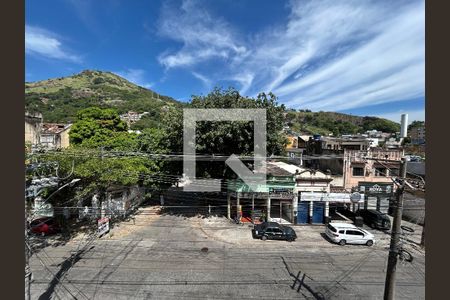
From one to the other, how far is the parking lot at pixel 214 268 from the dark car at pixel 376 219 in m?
1.79

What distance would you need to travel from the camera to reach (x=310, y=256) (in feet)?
47.5

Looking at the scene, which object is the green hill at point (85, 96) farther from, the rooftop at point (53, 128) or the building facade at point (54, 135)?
the building facade at point (54, 135)

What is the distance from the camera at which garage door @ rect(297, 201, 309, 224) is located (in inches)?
793

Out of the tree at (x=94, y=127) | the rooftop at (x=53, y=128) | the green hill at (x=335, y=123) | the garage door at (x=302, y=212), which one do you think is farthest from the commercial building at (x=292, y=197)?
the green hill at (x=335, y=123)

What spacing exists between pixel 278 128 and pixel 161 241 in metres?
12.0

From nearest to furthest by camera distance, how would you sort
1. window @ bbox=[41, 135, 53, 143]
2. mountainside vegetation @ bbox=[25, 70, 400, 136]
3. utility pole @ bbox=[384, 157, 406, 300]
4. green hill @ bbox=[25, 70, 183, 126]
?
1. utility pole @ bbox=[384, 157, 406, 300]
2. window @ bbox=[41, 135, 53, 143]
3. green hill @ bbox=[25, 70, 183, 126]
4. mountainside vegetation @ bbox=[25, 70, 400, 136]

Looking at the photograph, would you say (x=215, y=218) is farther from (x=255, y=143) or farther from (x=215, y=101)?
(x=215, y=101)

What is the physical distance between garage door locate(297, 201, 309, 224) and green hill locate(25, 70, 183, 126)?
6238 cm

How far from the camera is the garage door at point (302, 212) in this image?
20.1 metres

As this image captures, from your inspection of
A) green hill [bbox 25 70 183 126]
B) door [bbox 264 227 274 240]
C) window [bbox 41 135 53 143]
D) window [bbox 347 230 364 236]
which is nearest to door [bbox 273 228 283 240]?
door [bbox 264 227 274 240]

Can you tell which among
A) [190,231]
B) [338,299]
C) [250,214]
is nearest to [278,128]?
[250,214]

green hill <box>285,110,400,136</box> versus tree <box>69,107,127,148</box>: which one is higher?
green hill <box>285,110,400,136</box>

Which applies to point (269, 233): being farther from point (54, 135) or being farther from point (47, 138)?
point (47, 138)

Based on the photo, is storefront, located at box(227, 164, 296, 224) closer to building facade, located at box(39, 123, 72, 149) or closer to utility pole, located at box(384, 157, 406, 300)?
utility pole, located at box(384, 157, 406, 300)
